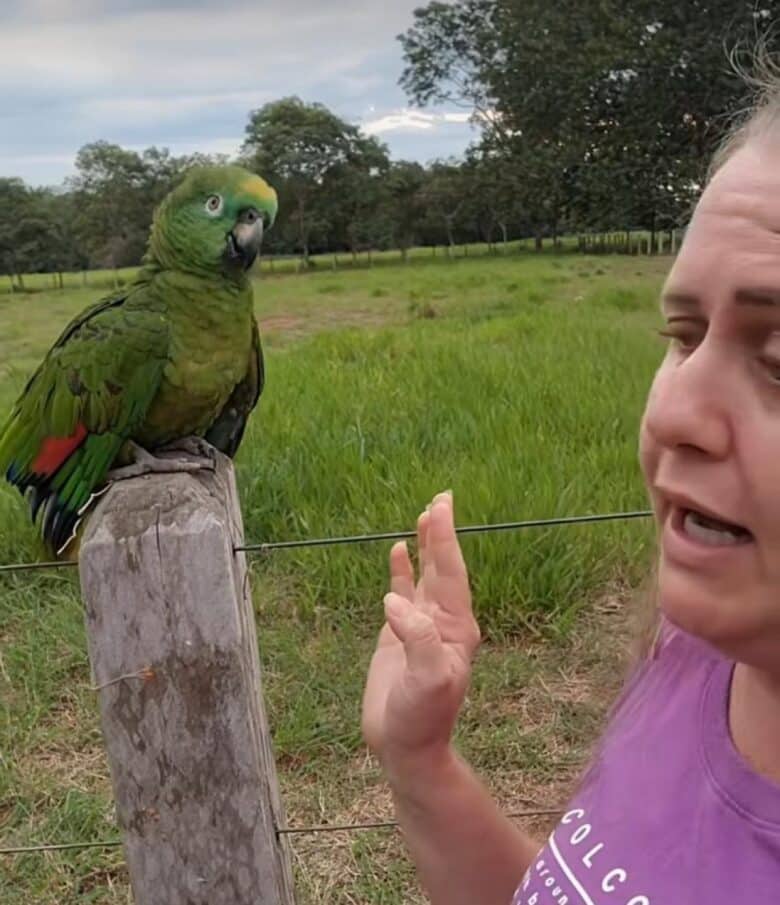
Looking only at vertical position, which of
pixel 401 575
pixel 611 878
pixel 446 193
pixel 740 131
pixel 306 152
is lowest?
pixel 611 878

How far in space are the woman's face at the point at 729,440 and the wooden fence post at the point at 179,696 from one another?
0.45 meters

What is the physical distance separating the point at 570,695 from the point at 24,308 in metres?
9.35

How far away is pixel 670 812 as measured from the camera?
0.56 meters

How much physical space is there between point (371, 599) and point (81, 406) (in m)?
0.98

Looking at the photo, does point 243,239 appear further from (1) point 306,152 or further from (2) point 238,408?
(1) point 306,152

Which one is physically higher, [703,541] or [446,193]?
[446,193]

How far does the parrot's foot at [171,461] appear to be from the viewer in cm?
118

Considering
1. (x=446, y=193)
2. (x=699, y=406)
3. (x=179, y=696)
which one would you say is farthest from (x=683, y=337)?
(x=446, y=193)

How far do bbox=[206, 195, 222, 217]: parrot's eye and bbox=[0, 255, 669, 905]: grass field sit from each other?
93 centimetres

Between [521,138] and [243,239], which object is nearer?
[243,239]

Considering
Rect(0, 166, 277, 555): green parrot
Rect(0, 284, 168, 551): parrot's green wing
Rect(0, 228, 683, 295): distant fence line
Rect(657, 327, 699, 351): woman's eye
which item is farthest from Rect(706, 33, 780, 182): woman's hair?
Rect(0, 228, 683, 295): distant fence line

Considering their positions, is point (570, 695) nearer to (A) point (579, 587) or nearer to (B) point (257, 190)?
(A) point (579, 587)

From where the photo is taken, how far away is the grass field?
5.75 ft

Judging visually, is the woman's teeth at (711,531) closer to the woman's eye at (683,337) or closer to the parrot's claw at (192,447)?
the woman's eye at (683,337)
